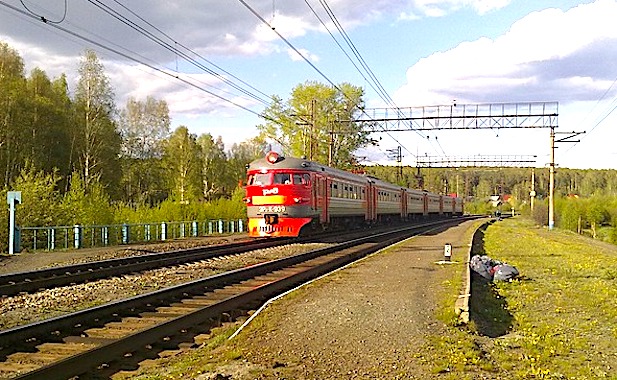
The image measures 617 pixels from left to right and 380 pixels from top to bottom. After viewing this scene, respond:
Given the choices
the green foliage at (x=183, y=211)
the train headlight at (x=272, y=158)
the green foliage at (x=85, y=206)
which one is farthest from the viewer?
the green foliage at (x=183, y=211)

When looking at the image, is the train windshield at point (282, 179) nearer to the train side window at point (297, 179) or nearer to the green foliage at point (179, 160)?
the train side window at point (297, 179)

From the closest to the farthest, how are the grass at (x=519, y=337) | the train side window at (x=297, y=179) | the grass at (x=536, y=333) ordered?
the grass at (x=519, y=337)
the grass at (x=536, y=333)
the train side window at (x=297, y=179)

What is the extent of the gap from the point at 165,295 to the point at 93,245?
1592 cm

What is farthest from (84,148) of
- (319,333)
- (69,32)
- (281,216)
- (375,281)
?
(319,333)

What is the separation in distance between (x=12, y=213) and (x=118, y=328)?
14257mm

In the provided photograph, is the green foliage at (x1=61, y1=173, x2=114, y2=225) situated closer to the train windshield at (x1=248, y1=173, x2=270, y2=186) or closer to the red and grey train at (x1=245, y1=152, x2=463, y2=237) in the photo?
the red and grey train at (x1=245, y1=152, x2=463, y2=237)

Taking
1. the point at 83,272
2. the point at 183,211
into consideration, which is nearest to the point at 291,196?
the point at 83,272

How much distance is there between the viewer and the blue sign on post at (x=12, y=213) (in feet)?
67.7

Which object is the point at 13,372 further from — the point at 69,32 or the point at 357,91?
the point at 357,91

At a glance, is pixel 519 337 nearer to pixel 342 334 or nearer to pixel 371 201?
pixel 342 334

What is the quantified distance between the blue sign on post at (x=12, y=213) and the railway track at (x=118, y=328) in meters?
10.6

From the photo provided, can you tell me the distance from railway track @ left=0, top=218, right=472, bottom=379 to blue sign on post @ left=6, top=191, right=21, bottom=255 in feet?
34.7

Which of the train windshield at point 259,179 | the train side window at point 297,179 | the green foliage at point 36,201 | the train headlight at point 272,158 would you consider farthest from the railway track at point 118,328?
the green foliage at point 36,201

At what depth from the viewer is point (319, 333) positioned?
8266 mm
